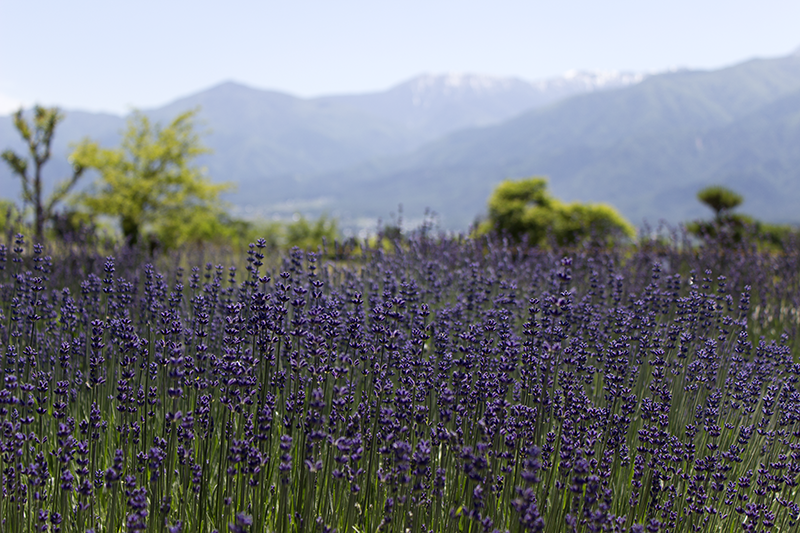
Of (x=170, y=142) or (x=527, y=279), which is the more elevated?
(x=170, y=142)

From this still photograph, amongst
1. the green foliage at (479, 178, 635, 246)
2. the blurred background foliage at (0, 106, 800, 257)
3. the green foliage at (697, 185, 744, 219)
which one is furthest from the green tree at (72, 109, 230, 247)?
the green foliage at (697, 185, 744, 219)

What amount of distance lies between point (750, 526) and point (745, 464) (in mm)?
1645

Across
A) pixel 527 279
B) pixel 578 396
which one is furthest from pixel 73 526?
pixel 527 279

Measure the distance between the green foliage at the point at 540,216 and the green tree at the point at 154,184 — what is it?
13784 millimetres

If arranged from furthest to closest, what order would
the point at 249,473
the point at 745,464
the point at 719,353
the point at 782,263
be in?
1. the point at 782,263
2. the point at 719,353
3. the point at 745,464
4. the point at 249,473

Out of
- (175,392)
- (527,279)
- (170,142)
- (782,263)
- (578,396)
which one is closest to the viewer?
(175,392)

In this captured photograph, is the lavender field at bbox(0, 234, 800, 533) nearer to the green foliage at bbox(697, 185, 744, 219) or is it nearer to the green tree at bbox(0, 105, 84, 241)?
the green tree at bbox(0, 105, 84, 241)

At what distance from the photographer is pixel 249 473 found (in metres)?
2.46

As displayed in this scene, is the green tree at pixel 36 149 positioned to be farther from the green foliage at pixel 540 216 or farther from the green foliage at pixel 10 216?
the green foliage at pixel 540 216

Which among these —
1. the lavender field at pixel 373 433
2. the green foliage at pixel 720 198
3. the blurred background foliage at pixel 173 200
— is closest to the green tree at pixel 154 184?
the blurred background foliage at pixel 173 200

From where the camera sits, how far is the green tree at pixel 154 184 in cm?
2478

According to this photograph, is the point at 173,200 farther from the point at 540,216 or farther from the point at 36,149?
the point at 540,216

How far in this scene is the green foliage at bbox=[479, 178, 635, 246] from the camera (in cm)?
1745

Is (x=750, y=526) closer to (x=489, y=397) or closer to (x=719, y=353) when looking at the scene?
(x=489, y=397)
